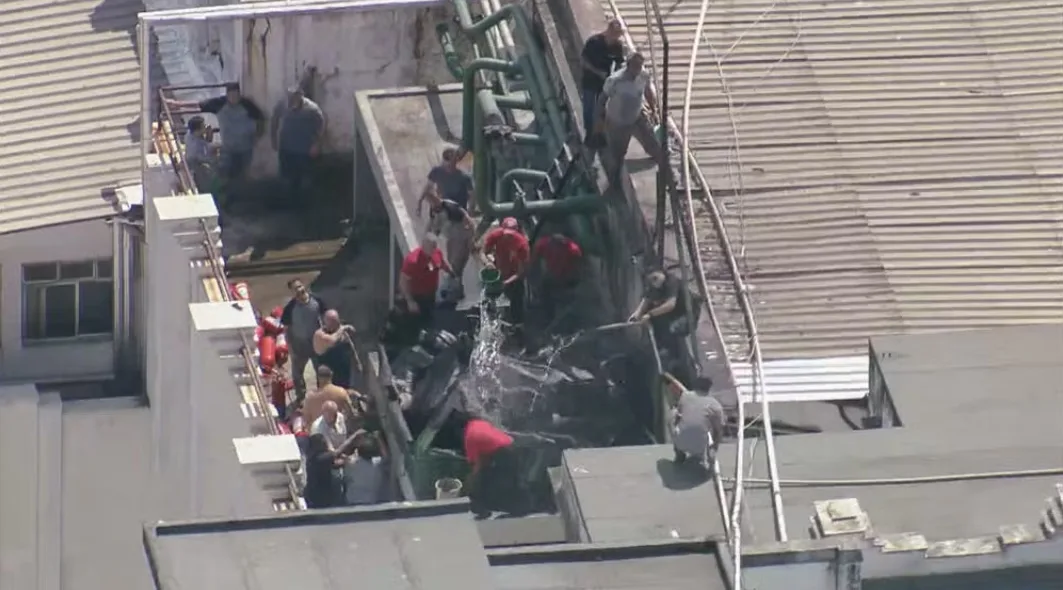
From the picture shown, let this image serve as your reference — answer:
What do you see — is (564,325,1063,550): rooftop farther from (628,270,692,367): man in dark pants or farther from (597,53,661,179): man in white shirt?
(597,53,661,179): man in white shirt

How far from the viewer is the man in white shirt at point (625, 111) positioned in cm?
3438

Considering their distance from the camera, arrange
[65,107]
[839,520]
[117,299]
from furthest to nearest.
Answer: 1. [65,107]
2. [117,299]
3. [839,520]

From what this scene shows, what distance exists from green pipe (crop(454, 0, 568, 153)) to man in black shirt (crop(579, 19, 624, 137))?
138cm

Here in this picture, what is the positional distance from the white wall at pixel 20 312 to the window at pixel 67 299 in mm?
115

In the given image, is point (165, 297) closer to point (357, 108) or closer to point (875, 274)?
point (357, 108)

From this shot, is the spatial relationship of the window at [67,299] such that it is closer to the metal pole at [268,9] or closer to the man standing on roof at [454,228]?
the metal pole at [268,9]

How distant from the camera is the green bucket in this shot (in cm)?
3553

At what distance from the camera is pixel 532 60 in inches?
1495

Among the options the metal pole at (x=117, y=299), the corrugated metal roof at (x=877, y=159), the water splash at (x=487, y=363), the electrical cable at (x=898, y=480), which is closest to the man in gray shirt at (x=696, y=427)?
the electrical cable at (x=898, y=480)

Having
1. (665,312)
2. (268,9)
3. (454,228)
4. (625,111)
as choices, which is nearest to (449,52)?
(268,9)

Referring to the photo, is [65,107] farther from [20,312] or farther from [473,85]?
[473,85]

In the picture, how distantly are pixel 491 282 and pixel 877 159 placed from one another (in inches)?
190

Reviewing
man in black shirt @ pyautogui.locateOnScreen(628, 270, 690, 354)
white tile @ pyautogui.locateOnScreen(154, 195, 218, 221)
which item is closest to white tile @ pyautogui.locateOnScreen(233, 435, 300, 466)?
white tile @ pyautogui.locateOnScreen(154, 195, 218, 221)

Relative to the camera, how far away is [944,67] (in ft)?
126
